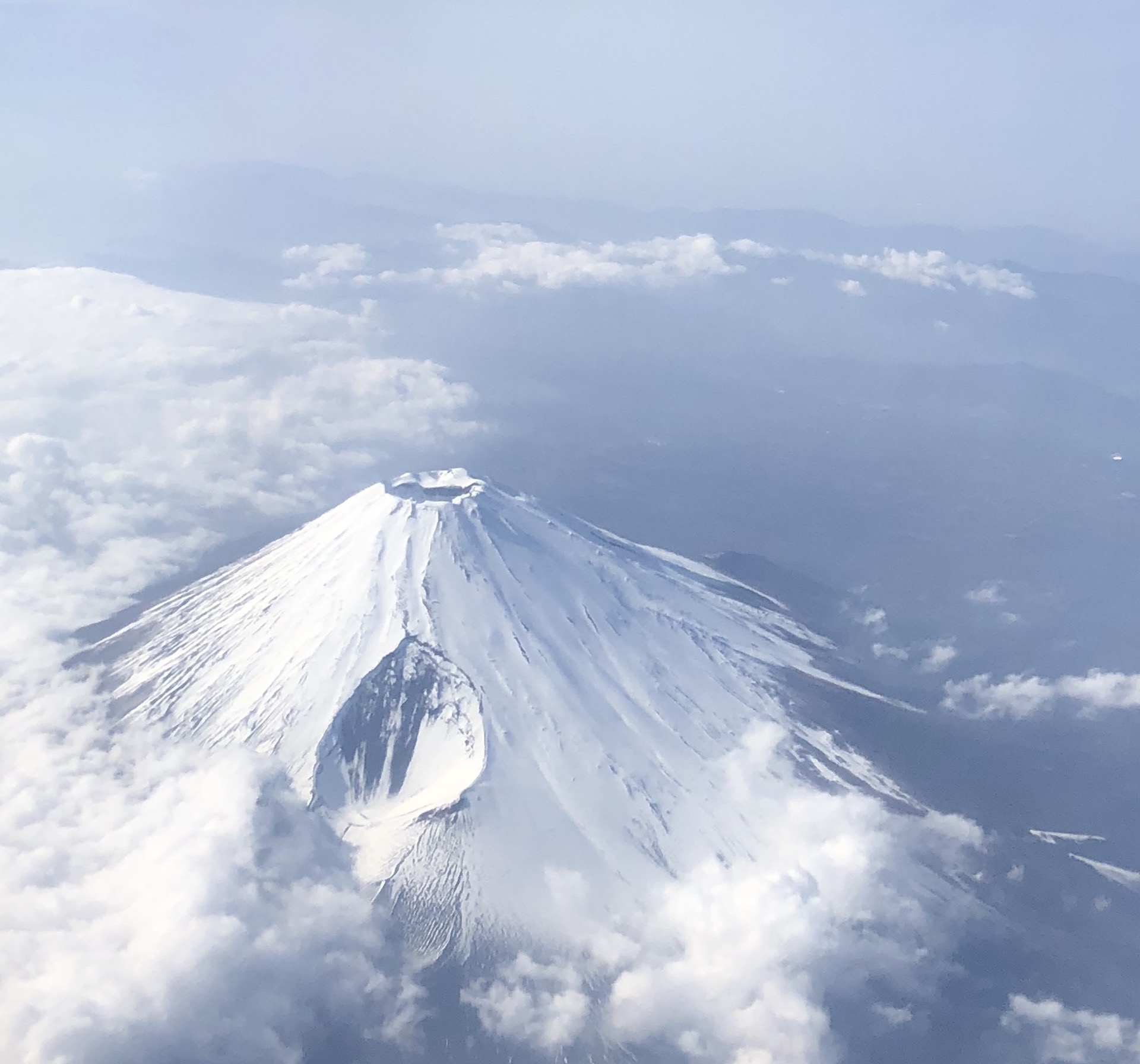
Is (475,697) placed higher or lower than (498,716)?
higher

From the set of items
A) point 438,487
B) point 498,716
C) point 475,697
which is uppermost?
point 438,487

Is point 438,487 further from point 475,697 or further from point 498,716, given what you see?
point 498,716

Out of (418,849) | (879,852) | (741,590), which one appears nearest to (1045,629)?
(741,590)

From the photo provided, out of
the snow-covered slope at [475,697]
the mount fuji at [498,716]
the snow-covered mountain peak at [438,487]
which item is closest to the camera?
the mount fuji at [498,716]

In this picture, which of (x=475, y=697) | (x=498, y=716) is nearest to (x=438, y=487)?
(x=475, y=697)

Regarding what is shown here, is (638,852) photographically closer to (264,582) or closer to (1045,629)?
(264,582)

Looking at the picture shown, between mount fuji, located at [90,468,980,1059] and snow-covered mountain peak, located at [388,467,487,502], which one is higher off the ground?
snow-covered mountain peak, located at [388,467,487,502]
